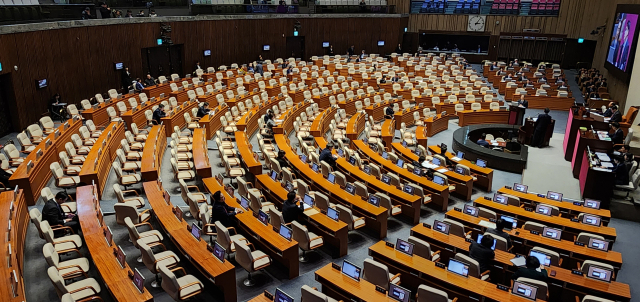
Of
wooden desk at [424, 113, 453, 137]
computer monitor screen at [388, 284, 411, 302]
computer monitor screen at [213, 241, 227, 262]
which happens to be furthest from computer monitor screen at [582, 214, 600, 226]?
wooden desk at [424, 113, 453, 137]

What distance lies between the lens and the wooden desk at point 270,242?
7.48 meters

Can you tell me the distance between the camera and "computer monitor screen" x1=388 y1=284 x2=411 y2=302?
5.94 m

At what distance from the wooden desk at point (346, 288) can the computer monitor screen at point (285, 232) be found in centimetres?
105

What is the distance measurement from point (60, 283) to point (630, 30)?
20716mm

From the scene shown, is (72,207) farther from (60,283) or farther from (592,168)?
(592,168)

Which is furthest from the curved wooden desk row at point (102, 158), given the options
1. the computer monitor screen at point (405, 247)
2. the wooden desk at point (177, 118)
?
the computer monitor screen at point (405, 247)

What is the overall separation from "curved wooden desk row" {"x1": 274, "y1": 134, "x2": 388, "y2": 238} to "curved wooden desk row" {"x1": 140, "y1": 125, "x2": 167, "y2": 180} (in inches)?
135

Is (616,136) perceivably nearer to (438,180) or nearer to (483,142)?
(483,142)

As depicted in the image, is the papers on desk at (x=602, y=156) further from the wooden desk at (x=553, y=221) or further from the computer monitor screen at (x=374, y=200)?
the computer monitor screen at (x=374, y=200)

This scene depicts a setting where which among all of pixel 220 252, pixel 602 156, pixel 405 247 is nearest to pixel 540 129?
pixel 602 156

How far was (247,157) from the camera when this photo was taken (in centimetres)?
Answer: 1184

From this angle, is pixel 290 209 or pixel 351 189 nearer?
pixel 290 209

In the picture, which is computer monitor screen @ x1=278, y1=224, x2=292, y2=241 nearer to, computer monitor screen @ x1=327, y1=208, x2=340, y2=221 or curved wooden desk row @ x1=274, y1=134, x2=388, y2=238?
computer monitor screen @ x1=327, y1=208, x2=340, y2=221

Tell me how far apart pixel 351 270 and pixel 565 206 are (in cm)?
593
